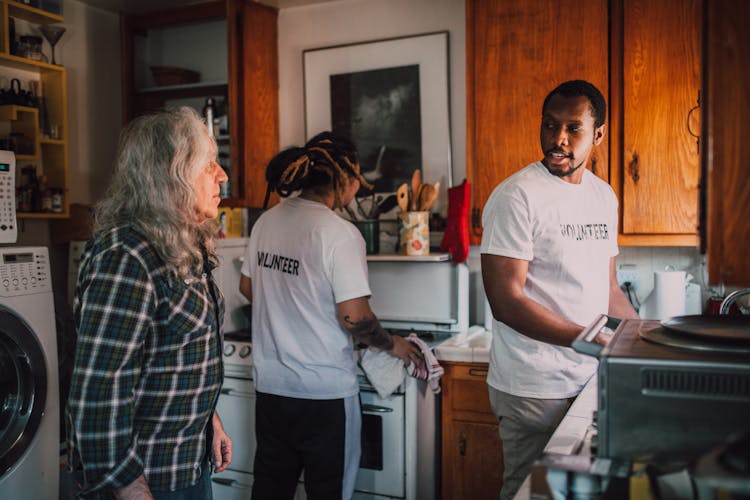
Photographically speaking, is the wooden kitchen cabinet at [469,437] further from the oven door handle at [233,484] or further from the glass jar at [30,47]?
the glass jar at [30,47]

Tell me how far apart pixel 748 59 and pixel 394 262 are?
222 centimetres

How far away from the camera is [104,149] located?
3730mm

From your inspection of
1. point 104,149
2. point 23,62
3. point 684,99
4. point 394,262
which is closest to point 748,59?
point 684,99

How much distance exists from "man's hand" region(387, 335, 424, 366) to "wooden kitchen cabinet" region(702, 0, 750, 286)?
1657mm

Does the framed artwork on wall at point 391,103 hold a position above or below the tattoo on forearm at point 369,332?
above

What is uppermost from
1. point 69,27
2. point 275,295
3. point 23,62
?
point 69,27

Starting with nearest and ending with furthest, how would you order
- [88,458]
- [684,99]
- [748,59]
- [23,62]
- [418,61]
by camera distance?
[748,59], [88,458], [684,99], [23,62], [418,61]

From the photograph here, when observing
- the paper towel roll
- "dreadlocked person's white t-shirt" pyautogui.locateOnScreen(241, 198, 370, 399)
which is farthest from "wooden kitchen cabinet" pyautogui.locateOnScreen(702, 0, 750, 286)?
the paper towel roll

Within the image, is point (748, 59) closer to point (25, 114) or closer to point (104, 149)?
point (25, 114)

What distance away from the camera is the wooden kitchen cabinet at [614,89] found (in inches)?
103

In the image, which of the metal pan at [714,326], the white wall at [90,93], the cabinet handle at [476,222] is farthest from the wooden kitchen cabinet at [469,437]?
the white wall at [90,93]

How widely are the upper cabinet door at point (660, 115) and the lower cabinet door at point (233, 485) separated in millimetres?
1857

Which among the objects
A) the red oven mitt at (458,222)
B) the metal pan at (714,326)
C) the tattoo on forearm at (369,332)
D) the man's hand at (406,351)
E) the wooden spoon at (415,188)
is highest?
the wooden spoon at (415,188)

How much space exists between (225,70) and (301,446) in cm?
221
